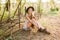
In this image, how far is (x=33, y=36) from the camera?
14.3ft

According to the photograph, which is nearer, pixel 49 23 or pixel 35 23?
pixel 35 23

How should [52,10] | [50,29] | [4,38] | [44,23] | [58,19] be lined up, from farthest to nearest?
1. [52,10]
2. [58,19]
3. [44,23]
4. [50,29]
5. [4,38]

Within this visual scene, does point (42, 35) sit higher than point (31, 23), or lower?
lower

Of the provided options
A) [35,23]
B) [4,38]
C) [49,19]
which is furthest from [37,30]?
[49,19]

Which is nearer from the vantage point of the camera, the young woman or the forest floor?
the forest floor

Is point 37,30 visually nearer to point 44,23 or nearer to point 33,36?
point 33,36

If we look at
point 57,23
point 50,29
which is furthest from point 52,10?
point 50,29

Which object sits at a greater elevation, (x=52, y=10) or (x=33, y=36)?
(x=52, y=10)

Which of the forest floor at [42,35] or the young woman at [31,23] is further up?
the young woman at [31,23]

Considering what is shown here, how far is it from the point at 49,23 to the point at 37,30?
2.63 ft

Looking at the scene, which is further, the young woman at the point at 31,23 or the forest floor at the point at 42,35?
the young woman at the point at 31,23

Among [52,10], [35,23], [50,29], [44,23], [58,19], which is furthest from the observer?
[52,10]

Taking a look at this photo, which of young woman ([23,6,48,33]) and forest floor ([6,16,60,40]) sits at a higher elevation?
young woman ([23,6,48,33])

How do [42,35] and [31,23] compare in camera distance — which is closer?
[42,35]
